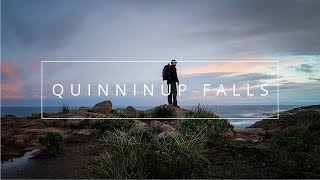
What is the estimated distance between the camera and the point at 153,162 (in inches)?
385

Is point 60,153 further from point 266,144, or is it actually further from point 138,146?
point 266,144

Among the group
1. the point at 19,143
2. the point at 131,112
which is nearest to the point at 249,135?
the point at 131,112

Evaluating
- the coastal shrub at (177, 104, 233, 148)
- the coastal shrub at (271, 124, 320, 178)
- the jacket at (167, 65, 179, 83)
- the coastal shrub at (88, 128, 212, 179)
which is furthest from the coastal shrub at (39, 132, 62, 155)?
the jacket at (167, 65, 179, 83)

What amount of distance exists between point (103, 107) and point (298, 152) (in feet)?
45.0

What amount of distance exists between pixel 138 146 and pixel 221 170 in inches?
80.6

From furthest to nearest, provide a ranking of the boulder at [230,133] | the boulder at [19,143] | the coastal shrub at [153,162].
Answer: the boulder at [230,133] < the boulder at [19,143] < the coastal shrub at [153,162]

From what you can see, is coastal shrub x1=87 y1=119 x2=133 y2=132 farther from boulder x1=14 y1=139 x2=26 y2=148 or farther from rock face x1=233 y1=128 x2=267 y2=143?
rock face x1=233 y1=128 x2=267 y2=143

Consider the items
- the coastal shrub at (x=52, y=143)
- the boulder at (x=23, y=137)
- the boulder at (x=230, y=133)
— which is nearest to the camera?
the coastal shrub at (x=52, y=143)

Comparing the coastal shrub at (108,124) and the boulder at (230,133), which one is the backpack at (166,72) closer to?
the coastal shrub at (108,124)

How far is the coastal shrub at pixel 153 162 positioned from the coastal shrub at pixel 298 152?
6.71ft

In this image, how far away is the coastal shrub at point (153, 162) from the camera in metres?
9.62

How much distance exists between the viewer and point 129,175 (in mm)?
9375

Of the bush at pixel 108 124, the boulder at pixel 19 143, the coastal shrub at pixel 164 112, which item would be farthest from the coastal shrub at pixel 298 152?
the boulder at pixel 19 143

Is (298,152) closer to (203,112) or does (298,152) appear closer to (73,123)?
(203,112)
